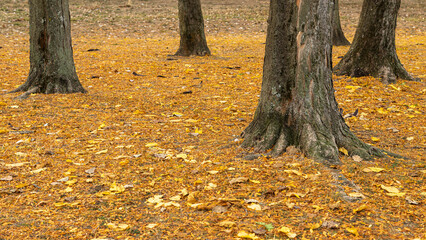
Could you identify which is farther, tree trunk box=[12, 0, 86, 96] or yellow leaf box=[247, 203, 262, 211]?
tree trunk box=[12, 0, 86, 96]

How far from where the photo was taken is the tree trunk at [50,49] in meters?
7.16

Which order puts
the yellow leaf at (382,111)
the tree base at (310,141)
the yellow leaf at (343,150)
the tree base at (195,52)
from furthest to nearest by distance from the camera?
the tree base at (195,52) < the yellow leaf at (382,111) < the yellow leaf at (343,150) < the tree base at (310,141)

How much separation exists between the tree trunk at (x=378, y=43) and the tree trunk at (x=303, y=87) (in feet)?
13.7

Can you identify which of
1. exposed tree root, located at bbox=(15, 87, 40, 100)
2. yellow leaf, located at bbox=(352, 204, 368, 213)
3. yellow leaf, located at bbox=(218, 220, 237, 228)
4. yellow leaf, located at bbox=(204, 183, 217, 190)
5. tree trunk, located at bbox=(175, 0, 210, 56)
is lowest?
yellow leaf, located at bbox=(218, 220, 237, 228)

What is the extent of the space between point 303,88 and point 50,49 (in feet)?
16.3

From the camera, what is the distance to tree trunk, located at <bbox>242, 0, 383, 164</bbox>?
4.13 metres

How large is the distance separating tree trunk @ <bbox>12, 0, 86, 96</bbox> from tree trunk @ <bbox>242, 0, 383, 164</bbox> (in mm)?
4365

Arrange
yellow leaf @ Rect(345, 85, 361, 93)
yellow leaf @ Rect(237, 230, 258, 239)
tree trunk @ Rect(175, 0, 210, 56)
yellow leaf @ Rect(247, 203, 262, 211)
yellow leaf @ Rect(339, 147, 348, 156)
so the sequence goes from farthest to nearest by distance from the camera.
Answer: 1. tree trunk @ Rect(175, 0, 210, 56)
2. yellow leaf @ Rect(345, 85, 361, 93)
3. yellow leaf @ Rect(339, 147, 348, 156)
4. yellow leaf @ Rect(247, 203, 262, 211)
5. yellow leaf @ Rect(237, 230, 258, 239)

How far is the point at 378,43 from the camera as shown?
26.2ft

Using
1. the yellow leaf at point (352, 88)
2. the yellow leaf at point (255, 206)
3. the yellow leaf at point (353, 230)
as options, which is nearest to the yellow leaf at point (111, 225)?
the yellow leaf at point (255, 206)

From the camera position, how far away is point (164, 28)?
58.2ft

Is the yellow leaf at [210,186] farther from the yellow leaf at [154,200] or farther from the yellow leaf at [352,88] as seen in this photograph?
the yellow leaf at [352,88]

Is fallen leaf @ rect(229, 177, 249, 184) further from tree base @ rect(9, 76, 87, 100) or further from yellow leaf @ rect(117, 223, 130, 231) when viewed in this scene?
tree base @ rect(9, 76, 87, 100)

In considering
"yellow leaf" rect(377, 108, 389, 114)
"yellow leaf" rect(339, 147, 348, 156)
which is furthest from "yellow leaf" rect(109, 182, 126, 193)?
"yellow leaf" rect(377, 108, 389, 114)
